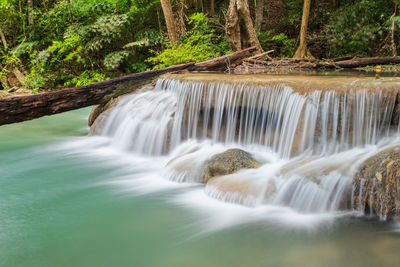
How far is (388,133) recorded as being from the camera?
15.4 ft

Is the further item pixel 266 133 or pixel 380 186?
pixel 266 133

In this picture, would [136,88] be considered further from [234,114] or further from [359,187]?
[359,187]

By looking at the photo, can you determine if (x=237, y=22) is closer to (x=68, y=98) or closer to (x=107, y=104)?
(x=107, y=104)

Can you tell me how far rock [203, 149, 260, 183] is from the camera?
490 centimetres

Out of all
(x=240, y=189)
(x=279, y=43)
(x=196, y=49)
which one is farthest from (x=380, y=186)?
(x=279, y=43)

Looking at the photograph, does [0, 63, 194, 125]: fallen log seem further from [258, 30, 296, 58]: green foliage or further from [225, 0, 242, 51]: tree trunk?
[258, 30, 296, 58]: green foliage

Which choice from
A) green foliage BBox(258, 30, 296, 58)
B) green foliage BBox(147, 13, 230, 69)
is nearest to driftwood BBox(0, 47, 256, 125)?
green foliage BBox(147, 13, 230, 69)

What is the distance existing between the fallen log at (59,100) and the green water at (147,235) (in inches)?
58.7

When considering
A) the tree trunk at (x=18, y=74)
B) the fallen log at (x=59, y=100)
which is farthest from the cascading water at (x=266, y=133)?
the tree trunk at (x=18, y=74)

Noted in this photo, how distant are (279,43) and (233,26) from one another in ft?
10.9

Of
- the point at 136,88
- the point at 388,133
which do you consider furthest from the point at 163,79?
the point at 388,133

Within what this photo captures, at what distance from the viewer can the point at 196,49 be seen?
11.7 meters

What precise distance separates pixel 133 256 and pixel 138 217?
0.87m

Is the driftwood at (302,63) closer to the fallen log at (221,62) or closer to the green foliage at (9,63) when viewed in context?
the fallen log at (221,62)
